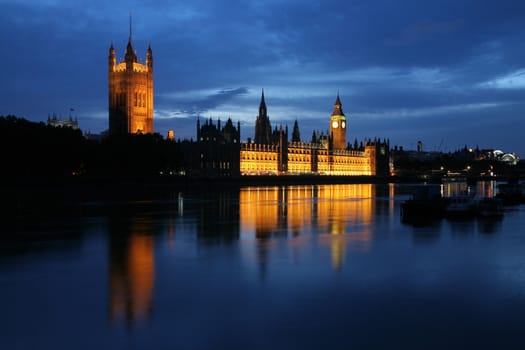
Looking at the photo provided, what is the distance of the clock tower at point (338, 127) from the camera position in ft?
633

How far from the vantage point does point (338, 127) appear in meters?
195

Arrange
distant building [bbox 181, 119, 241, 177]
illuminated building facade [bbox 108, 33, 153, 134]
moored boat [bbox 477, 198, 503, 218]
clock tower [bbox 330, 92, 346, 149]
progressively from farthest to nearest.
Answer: clock tower [bbox 330, 92, 346, 149]
illuminated building facade [bbox 108, 33, 153, 134]
distant building [bbox 181, 119, 241, 177]
moored boat [bbox 477, 198, 503, 218]

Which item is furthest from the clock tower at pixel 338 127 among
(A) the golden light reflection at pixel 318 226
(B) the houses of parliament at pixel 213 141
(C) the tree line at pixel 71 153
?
(A) the golden light reflection at pixel 318 226

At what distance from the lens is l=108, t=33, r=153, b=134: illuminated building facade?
140375mm

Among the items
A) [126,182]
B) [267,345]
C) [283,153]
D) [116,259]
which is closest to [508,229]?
[116,259]

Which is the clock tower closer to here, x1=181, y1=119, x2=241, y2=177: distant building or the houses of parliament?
the houses of parliament

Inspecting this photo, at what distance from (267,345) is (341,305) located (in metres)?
3.39

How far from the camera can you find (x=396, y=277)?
57.5 ft

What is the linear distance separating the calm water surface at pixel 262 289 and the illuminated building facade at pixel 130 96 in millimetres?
114934

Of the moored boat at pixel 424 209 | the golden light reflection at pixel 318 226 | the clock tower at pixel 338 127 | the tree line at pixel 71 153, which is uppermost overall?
the clock tower at pixel 338 127

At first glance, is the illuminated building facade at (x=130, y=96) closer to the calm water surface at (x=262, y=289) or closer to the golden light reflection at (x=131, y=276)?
the calm water surface at (x=262, y=289)

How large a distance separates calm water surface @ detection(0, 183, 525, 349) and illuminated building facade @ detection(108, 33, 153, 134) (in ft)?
377

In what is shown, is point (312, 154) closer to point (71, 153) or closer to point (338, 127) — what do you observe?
point (338, 127)

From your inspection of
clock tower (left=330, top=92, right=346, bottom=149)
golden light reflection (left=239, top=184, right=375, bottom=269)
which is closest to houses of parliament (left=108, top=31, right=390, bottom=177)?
clock tower (left=330, top=92, right=346, bottom=149)
